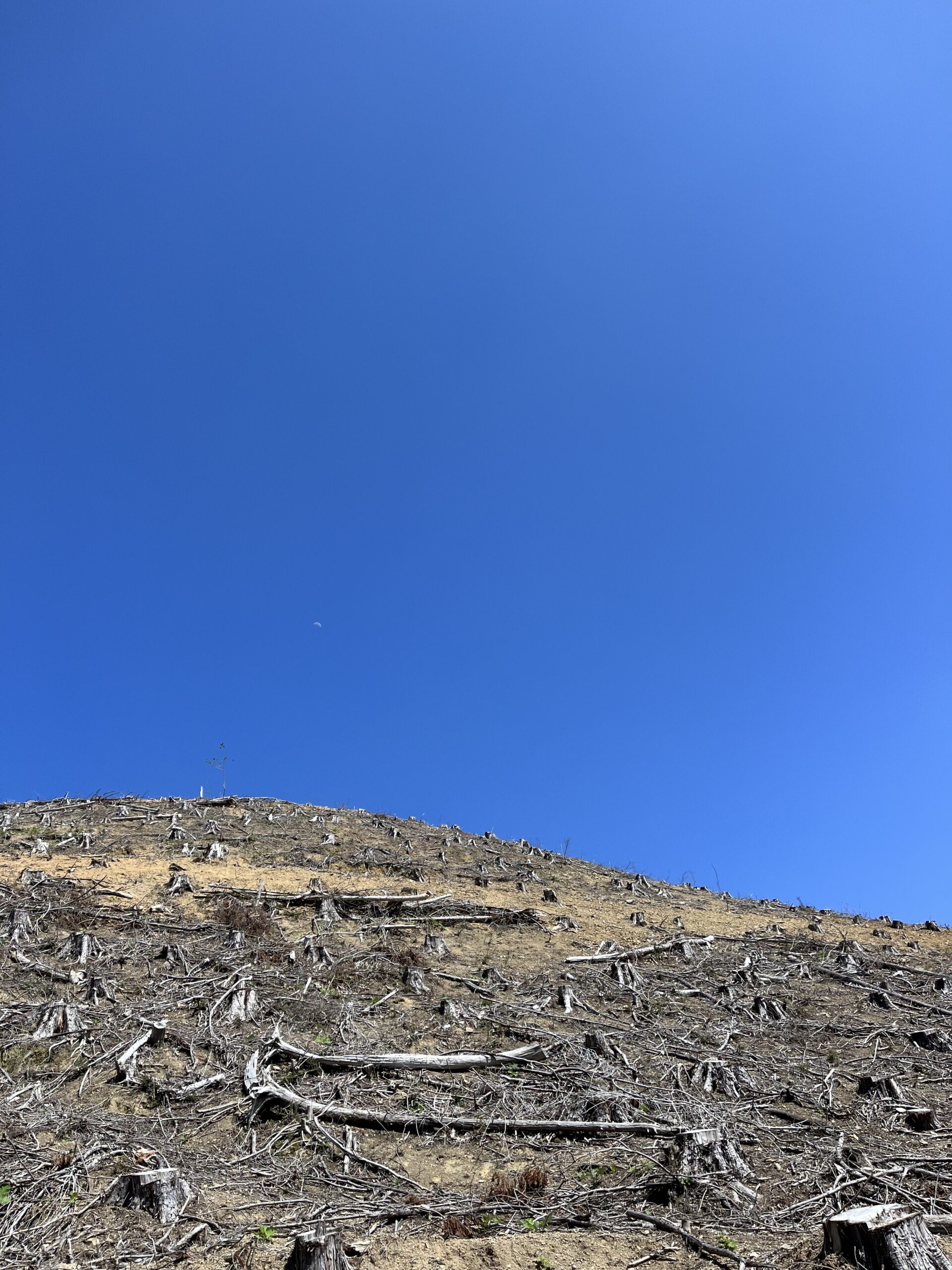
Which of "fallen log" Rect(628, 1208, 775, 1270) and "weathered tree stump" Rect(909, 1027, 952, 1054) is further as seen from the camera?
"weathered tree stump" Rect(909, 1027, 952, 1054)

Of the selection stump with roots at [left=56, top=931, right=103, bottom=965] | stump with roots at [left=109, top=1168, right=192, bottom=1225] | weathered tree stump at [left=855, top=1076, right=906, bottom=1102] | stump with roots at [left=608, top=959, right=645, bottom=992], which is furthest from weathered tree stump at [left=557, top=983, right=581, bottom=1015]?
stump with roots at [left=56, top=931, right=103, bottom=965]

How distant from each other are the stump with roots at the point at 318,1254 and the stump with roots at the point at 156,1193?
1.65 m

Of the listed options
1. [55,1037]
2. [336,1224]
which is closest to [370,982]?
[55,1037]

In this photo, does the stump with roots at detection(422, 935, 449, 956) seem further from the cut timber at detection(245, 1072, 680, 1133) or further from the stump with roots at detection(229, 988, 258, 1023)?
the cut timber at detection(245, 1072, 680, 1133)

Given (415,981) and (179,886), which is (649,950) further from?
(179,886)

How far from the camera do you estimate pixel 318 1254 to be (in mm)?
5180

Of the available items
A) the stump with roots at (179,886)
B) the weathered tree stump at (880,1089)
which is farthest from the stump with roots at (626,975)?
the stump with roots at (179,886)

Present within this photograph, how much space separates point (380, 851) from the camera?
72.1ft

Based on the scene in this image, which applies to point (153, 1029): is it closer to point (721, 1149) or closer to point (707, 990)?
point (721, 1149)

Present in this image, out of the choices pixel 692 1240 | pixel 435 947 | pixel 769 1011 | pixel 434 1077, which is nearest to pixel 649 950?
pixel 769 1011

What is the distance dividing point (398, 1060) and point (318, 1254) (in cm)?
432

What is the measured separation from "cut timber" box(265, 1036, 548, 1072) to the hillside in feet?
0.13

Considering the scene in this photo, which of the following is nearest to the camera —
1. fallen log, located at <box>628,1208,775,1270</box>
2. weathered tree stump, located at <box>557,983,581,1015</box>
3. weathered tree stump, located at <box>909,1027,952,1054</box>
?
fallen log, located at <box>628,1208,775,1270</box>

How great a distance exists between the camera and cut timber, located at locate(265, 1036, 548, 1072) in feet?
30.3
